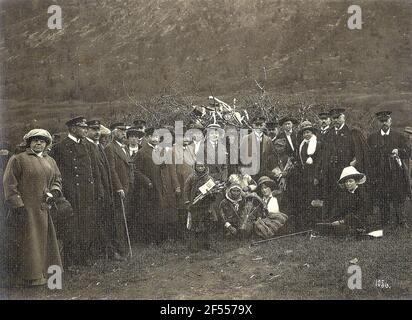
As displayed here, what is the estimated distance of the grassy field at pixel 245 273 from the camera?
8.09m

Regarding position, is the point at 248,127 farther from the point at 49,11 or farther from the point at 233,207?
the point at 49,11

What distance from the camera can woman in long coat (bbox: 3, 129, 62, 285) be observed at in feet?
26.2

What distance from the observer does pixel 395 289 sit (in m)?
8.15

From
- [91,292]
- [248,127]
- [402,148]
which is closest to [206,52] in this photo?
[248,127]

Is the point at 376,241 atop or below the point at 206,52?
below

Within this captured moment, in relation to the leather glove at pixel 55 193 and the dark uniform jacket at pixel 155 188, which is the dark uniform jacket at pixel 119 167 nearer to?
the dark uniform jacket at pixel 155 188

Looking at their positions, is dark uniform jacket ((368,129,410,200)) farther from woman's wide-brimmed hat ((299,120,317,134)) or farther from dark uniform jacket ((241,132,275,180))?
dark uniform jacket ((241,132,275,180))

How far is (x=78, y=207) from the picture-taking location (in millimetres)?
8117

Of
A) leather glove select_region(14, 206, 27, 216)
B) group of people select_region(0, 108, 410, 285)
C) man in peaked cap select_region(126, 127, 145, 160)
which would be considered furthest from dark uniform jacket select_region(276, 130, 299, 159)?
leather glove select_region(14, 206, 27, 216)

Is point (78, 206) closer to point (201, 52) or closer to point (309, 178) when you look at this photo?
point (201, 52)

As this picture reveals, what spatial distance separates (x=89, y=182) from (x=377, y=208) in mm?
3903

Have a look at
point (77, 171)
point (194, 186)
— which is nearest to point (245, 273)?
point (194, 186)

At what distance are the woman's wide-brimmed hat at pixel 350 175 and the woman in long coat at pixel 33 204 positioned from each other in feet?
12.5

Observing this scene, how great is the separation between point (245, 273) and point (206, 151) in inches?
67.7
